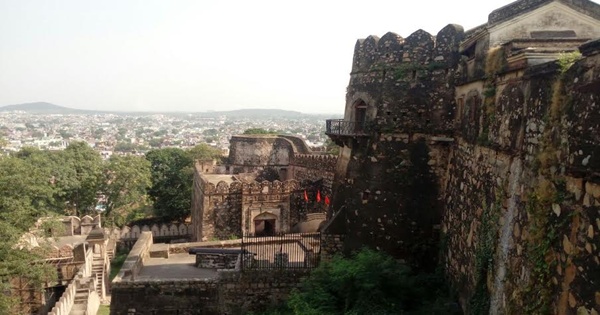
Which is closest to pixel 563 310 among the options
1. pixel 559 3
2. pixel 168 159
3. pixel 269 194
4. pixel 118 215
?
pixel 559 3

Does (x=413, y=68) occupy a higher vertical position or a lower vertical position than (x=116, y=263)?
higher

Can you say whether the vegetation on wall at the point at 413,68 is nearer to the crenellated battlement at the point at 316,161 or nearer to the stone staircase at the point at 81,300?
the stone staircase at the point at 81,300

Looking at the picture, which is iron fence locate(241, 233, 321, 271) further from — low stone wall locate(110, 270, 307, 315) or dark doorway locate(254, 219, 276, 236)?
dark doorway locate(254, 219, 276, 236)

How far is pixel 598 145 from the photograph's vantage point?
452 cm

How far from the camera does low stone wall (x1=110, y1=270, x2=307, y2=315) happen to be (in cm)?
1392

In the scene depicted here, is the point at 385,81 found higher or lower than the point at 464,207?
higher

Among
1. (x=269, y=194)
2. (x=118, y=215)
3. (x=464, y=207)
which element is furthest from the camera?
(x=118, y=215)

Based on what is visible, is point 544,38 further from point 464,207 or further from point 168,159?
point 168,159

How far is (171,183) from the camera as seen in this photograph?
42.5m

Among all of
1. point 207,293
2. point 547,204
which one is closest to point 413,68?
point 547,204

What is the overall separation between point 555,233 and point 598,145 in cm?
127

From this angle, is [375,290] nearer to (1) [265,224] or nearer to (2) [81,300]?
(2) [81,300]

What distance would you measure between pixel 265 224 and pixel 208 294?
44.0 feet

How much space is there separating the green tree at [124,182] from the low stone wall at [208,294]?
24929 mm
